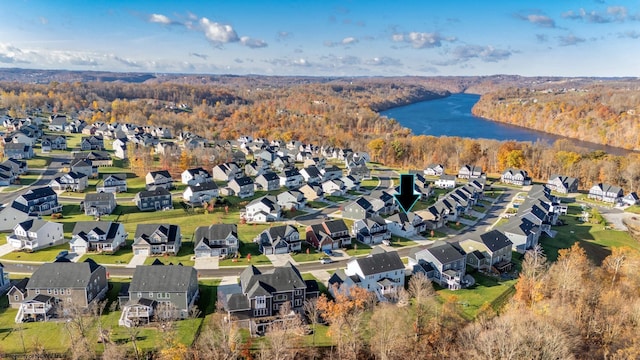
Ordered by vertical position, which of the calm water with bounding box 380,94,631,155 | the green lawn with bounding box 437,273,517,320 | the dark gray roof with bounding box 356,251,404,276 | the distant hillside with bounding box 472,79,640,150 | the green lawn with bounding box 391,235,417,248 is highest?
the distant hillside with bounding box 472,79,640,150

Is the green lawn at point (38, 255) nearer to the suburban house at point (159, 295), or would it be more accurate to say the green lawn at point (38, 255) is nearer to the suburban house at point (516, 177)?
the suburban house at point (159, 295)

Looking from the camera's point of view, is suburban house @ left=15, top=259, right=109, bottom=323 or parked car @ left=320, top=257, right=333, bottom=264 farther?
parked car @ left=320, top=257, right=333, bottom=264

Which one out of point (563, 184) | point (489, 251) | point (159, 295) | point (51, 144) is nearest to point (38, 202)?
point (159, 295)

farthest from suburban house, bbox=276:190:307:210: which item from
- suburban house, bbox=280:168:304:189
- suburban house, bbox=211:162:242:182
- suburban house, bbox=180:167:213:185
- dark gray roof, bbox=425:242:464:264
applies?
dark gray roof, bbox=425:242:464:264

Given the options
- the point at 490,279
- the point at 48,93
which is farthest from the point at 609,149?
the point at 48,93

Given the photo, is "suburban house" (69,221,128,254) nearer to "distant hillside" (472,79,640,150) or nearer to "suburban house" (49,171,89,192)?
"suburban house" (49,171,89,192)

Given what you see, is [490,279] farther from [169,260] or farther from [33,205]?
[33,205]
